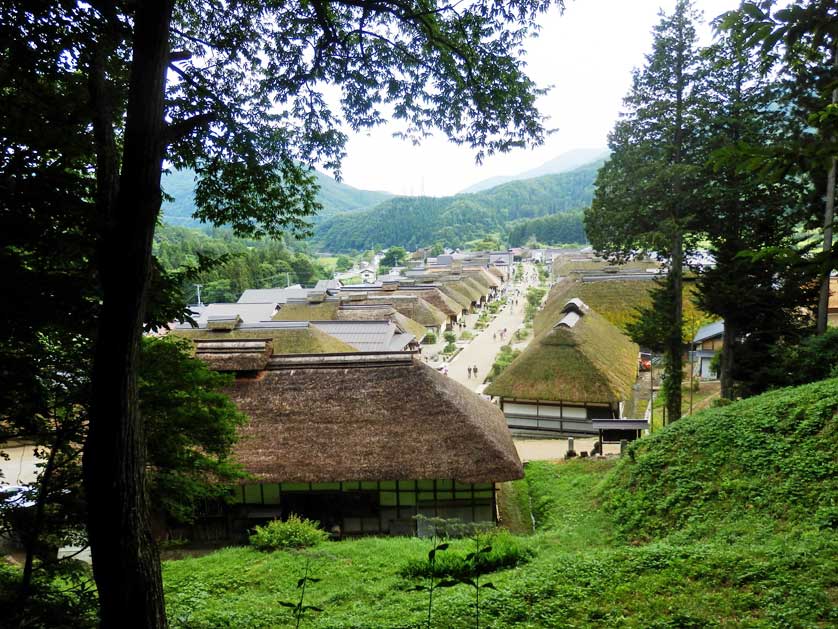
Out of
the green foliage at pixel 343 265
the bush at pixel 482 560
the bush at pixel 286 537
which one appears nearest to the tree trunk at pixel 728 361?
the bush at pixel 482 560

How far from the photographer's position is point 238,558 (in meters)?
11.2

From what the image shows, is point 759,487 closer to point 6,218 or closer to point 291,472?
point 291,472

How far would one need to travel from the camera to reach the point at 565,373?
2236 centimetres

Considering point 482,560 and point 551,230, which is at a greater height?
point 551,230

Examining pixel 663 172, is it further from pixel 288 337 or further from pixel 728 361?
pixel 288 337

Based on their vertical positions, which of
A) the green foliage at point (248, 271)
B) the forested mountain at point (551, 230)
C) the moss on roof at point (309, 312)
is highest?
the forested mountain at point (551, 230)

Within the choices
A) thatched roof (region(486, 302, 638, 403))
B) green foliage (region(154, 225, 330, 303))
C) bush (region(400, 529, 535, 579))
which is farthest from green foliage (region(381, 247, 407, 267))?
bush (region(400, 529, 535, 579))

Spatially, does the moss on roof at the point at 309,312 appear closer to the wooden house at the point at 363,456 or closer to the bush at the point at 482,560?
the wooden house at the point at 363,456

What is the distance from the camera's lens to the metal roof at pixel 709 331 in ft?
94.0

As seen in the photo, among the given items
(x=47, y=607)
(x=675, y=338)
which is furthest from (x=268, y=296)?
(x=47, y=607)

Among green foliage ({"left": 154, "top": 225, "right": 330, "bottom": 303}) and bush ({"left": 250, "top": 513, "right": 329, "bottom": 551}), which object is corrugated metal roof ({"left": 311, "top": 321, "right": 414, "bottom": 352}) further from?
green foliage ({"left": 154, "top": 225, "right": 330, "bottom": 303})

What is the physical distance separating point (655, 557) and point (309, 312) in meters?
35.8

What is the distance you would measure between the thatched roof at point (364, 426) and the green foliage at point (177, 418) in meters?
6.61

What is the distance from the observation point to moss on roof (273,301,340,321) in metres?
39.9
